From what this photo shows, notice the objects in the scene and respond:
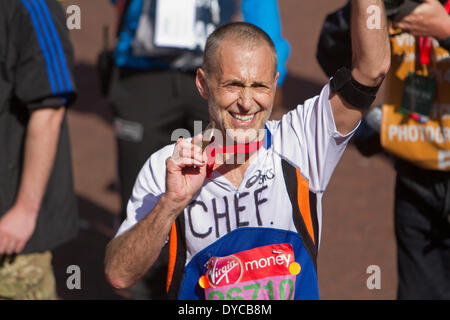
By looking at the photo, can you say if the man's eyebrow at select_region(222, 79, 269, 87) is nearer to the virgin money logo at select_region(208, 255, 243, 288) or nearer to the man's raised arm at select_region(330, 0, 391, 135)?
the man's raised arm at select_region(330, 0, 391, 135)

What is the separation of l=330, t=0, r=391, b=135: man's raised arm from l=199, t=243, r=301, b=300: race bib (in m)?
0.49

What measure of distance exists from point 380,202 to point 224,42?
361 cm

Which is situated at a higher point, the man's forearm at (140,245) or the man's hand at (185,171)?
the man's hand at (185,171)

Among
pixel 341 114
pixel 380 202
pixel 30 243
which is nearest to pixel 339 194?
pixel 380 202

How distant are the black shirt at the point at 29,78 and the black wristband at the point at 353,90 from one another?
125 centimetres

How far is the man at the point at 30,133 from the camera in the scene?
2746 mm

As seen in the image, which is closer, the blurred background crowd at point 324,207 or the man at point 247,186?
the man at point 247,186

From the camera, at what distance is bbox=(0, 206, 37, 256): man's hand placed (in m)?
2.80

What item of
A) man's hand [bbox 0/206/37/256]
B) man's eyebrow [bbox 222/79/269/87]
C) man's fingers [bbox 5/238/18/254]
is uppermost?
man's eyebrow [bbox 222/79/269/87]

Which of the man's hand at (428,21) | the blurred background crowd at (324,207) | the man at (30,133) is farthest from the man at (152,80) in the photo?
the man's hand at (428,21)

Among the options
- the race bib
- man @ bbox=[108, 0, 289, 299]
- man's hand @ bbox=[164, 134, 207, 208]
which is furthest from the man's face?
man @ bbox=[108, 0, 289, 299]

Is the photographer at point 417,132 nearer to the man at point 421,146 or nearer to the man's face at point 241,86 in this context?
the man at point 421,146

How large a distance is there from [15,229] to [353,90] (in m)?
1.54

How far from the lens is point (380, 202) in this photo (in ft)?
17.7
